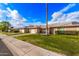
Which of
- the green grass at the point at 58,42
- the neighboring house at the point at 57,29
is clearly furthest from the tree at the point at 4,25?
the green grass at the point at 58,42

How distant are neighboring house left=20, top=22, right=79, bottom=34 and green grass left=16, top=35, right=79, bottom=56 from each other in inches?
12.6

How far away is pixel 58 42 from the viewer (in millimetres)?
12156

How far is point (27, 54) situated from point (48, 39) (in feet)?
9.07

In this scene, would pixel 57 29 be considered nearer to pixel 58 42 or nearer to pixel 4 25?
pixel 58 42

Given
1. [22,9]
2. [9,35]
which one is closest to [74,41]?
[22,9]

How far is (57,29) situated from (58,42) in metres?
1.30

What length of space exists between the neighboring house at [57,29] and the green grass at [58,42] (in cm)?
32

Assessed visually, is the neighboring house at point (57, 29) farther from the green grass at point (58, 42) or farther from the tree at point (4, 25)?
the tree at point (4, 25)

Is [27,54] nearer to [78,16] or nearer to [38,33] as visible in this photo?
[38,33]

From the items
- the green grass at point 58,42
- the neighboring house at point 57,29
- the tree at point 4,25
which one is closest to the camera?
the green grass at point 58,42

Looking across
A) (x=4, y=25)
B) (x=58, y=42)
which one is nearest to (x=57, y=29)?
(x=58, y=42)

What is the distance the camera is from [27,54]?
10461mm

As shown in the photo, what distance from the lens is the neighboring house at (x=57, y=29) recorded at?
40.9 feet

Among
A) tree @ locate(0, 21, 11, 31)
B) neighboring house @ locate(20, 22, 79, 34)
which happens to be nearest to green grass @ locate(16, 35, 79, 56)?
neighboring house @ locate(20, 22, 79, 34)
